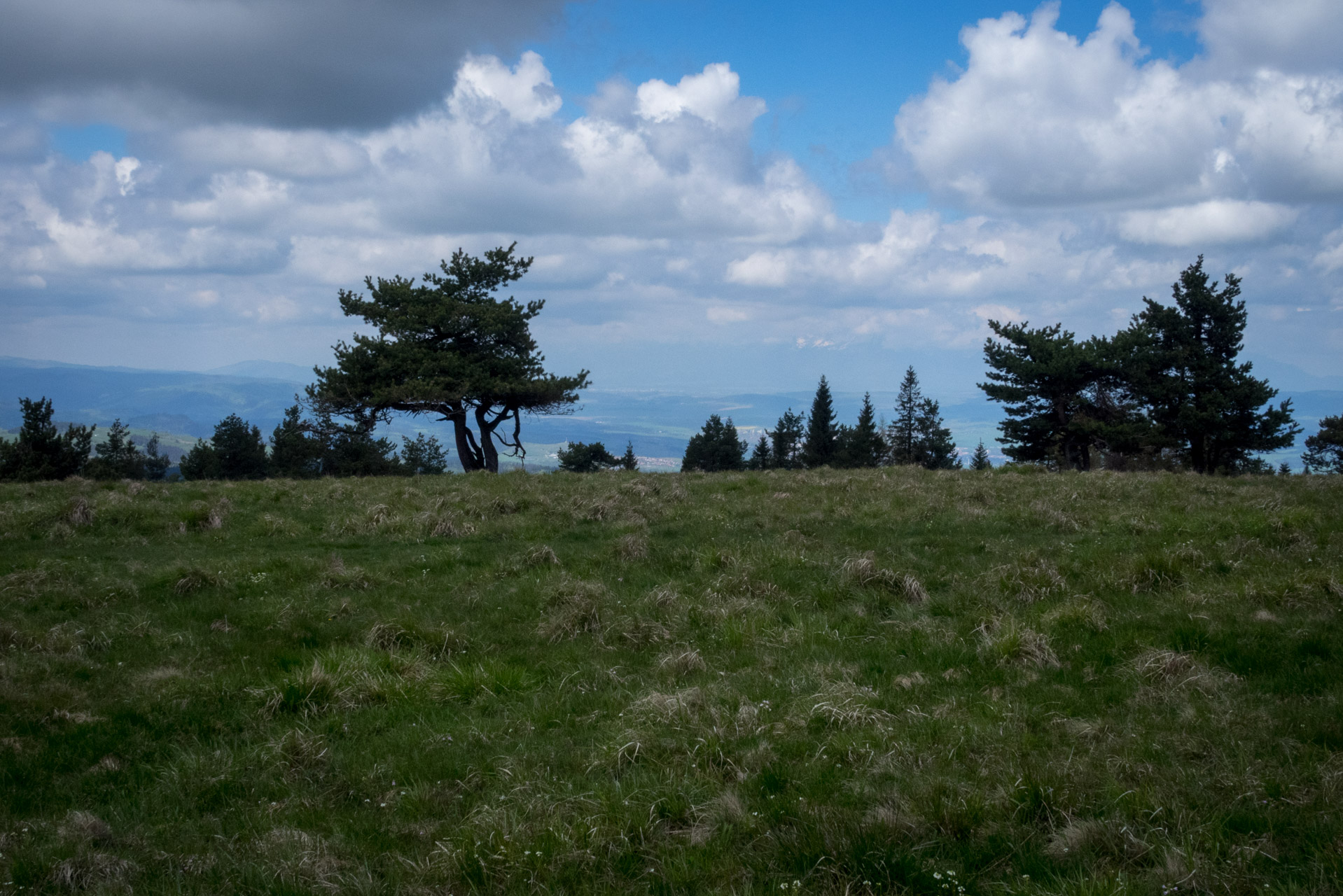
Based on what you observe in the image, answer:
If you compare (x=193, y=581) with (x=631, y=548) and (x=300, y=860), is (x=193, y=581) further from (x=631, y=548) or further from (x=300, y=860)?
(x=300, y=860)

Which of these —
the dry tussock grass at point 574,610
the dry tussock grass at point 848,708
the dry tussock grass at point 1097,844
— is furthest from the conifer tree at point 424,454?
the dry tussock grass at point 1097,844

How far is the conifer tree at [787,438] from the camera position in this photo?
10381 cm

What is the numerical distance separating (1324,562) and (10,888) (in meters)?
15.2

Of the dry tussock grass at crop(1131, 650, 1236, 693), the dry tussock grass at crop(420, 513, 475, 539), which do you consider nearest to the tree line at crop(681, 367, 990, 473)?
the dry tussock grass at crop(420, 513, 475, 539)

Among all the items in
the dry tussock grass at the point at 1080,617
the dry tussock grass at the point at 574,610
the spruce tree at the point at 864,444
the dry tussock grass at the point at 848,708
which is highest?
the spruce tree at the point at 864,444

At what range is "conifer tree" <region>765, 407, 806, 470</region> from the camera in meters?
104

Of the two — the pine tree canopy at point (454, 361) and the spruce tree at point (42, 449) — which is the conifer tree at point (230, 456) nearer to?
the spruce tree at point (42, 449)

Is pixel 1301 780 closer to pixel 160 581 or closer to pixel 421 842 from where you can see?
pixel 421 842

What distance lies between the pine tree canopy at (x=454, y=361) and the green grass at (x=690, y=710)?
23.1 meters

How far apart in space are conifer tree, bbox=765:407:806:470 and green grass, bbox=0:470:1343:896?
87.4 m

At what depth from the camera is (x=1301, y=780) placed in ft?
19.3

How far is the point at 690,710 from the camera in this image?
7.73 m

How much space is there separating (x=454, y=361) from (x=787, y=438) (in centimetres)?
7305

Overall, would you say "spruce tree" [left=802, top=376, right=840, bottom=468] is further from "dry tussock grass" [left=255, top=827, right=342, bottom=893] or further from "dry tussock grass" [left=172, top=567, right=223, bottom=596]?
"dry tussock grass" [left=255, top=827, right=342, bottom=893]
